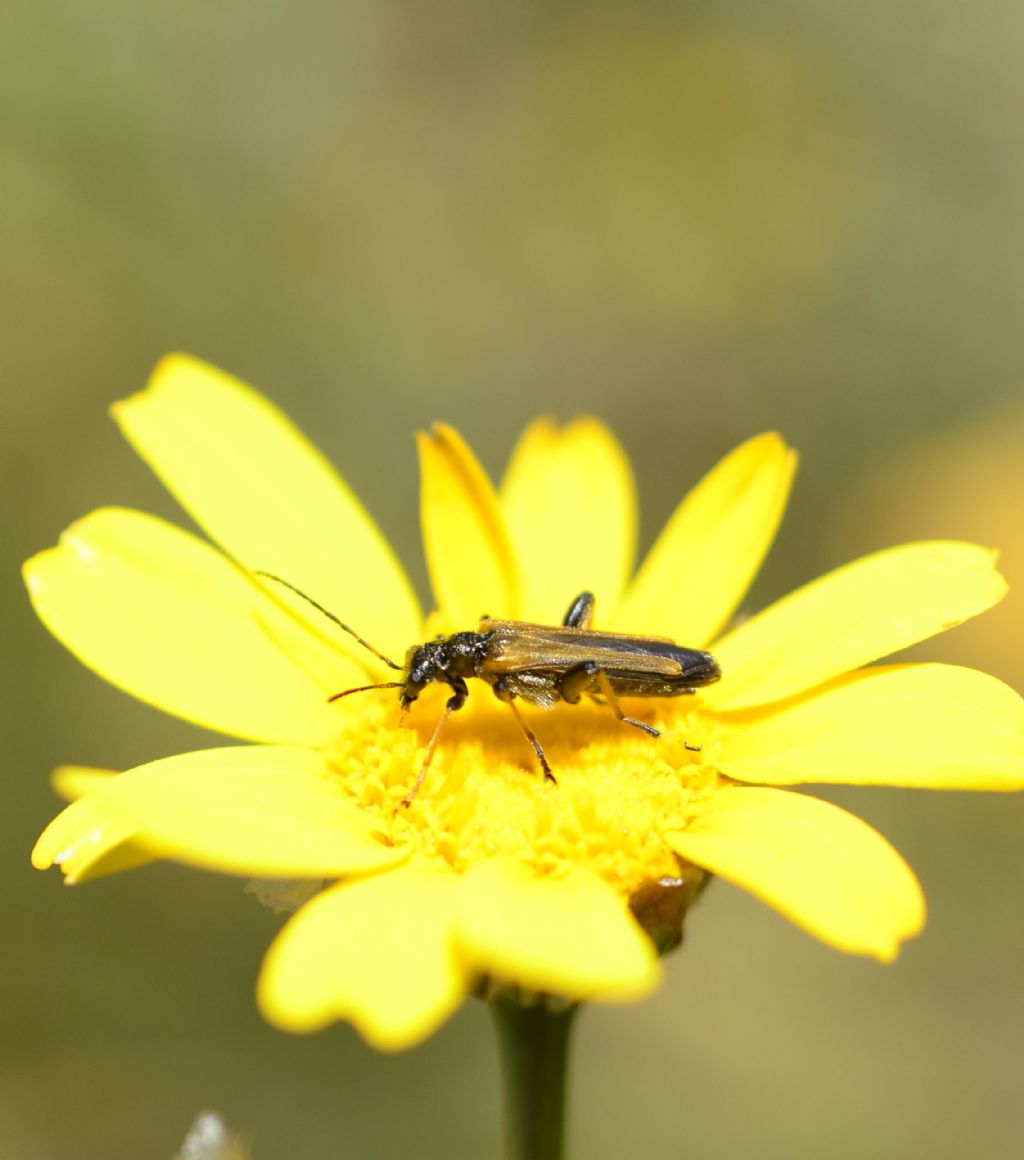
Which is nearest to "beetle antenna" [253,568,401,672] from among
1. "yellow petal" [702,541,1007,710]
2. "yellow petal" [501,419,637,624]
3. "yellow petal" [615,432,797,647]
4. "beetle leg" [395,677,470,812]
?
"beetle leg" [395,677,470,812]

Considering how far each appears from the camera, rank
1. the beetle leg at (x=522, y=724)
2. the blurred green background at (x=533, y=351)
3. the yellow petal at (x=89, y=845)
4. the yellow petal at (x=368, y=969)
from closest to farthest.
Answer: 1. the yellow petal at (x=368, y=969)
2. the yellow petal at (x=89, y=845)
3. the beetle leg at (x=522, y=724)
4. the blurred green background at (x=533, y=351)

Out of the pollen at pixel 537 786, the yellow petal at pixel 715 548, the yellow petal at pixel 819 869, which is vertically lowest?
the yellow petal at pixel 819 869

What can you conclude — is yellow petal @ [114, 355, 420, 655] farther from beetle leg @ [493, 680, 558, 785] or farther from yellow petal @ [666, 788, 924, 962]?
yellow petal @ [666, 788, 924, 962]

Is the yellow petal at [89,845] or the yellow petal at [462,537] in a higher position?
the yellow petal at [462,537]

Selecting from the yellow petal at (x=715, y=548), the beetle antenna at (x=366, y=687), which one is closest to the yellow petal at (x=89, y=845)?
the beetle antenna at (x=366, y=687)

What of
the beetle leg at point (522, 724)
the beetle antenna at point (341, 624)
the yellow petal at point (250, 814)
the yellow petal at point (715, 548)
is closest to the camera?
the yellow petal at point (250, 814)

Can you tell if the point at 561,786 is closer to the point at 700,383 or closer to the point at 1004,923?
the point at 1004,923

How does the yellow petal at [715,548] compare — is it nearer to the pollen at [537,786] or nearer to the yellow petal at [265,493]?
the pollen at [537,786]
